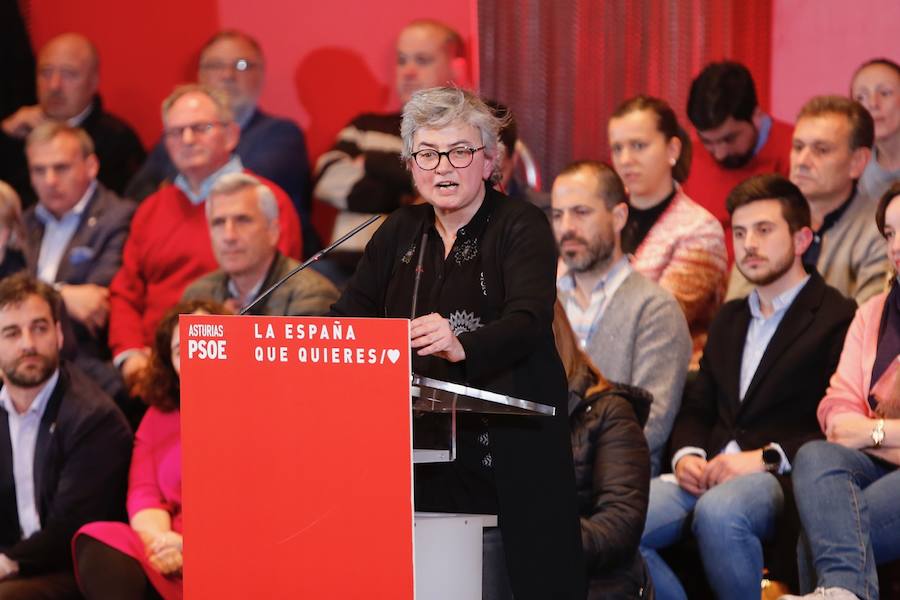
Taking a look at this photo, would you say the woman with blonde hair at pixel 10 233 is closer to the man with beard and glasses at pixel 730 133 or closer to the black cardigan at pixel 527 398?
the man with beard and glasses at pixel 730 133

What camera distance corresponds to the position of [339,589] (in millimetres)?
1953

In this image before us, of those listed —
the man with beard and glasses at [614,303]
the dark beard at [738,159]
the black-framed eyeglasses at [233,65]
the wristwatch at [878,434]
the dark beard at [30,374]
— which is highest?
the black-framed eyeglasses at [233,65]

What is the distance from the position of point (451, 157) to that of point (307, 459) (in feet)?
1.84

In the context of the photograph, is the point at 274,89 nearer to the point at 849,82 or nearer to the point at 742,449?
the point at 849,82

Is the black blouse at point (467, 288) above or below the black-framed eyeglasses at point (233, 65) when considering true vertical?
below

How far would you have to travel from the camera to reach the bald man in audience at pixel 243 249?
4180 mm

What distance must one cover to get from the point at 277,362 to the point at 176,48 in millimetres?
4060

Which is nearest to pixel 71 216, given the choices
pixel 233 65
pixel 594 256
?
pixel 233 65

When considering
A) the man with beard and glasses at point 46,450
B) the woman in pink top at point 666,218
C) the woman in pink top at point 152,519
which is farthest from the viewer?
the woman in pink top at point 666,218

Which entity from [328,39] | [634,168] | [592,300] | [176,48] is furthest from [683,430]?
[176,48]

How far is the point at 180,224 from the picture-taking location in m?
4.67

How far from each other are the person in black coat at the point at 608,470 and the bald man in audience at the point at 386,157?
72.0 inches

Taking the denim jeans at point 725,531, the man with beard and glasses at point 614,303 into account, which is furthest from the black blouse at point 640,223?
the denim jeans at point 725,531

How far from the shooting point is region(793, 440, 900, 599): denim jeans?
2809mm
